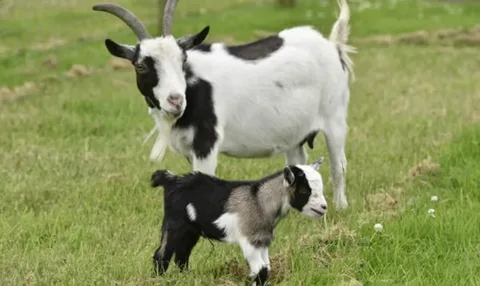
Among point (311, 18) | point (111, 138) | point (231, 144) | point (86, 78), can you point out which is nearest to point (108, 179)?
point (231, 144)

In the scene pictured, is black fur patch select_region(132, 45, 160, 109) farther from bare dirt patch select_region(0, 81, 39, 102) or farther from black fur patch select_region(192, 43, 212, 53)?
bare dirt patch select_region(0, 81, 39, 102)

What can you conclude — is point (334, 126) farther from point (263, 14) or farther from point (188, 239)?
point (263, 14)

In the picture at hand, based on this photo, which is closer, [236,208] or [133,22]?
[236,208]

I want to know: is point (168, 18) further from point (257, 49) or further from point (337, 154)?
point (337, 154)

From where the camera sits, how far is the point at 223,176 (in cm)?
877

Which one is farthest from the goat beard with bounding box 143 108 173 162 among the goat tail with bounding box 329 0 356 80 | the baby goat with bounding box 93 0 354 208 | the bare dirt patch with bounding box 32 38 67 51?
the bare dirt patch with bounding box 32 38 67 51

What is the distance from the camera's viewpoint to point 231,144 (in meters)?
7.09

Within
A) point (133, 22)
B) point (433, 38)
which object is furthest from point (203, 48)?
point (433, 38)

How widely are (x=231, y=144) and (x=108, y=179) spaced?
1.74 m

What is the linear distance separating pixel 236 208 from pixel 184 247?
482 mm

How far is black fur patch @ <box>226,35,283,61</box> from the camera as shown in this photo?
24.1 feet

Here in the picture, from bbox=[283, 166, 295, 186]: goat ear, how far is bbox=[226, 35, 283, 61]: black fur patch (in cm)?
234

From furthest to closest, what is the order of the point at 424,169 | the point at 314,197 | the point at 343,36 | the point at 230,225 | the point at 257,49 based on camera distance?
the point at 424,169 → the point at 343,36 → the point at 257,49 → the point at 230,225 → the point at 314,197

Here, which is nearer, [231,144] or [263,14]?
[231,144]
